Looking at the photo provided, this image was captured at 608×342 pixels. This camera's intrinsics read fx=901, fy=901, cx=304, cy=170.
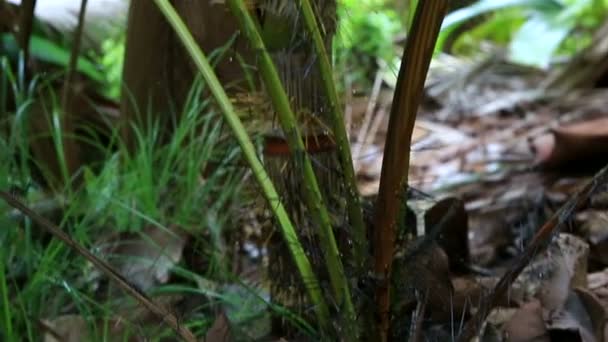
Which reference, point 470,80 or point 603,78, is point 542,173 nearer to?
point 603,78

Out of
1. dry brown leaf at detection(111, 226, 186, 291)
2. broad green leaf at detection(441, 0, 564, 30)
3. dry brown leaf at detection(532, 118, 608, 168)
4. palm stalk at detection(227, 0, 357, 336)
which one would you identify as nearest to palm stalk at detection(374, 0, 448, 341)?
palm stalk at detection(227, 0, 357, 336)

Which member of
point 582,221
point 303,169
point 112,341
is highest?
point 303,169

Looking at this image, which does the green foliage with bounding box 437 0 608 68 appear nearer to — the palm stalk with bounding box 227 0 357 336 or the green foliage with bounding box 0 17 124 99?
the green foliage with bounding box 0 17 124 99

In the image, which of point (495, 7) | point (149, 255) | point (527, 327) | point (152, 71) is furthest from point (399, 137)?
point (495, 7)

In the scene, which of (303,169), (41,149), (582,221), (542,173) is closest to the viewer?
(303,169)

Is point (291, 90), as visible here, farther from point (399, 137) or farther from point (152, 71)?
point (152, 71)

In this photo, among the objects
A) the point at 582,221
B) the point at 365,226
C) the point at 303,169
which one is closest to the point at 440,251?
the point at 365,226
